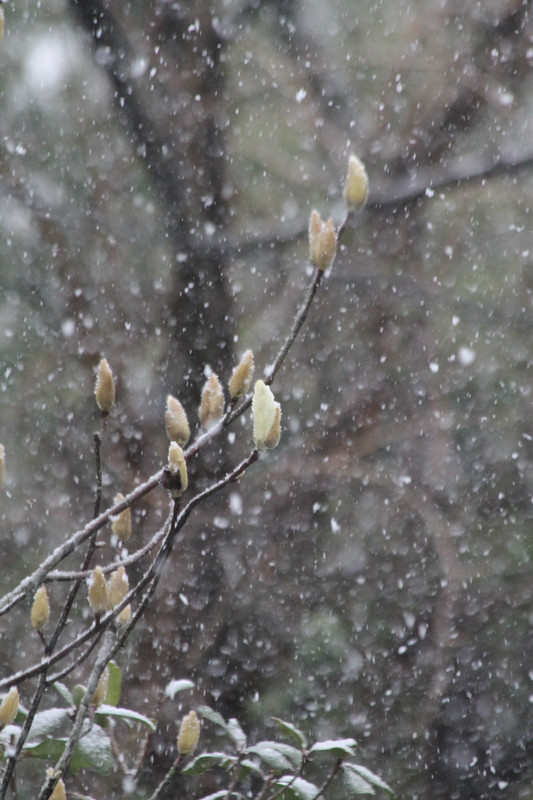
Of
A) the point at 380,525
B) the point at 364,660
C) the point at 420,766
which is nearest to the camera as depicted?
the point at 420,766

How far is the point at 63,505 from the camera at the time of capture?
1.86 metres

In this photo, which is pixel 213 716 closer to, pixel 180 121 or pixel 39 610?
pixel 39 610

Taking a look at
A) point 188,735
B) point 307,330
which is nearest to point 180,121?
point 307,330

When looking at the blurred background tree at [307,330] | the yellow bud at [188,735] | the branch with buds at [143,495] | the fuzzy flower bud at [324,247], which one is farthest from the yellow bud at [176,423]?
the blurred background tree at [307,330]

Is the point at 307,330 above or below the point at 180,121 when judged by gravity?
below

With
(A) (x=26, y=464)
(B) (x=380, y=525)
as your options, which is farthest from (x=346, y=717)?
(A) (x=26, y=464)

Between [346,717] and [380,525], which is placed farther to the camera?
[380,525]

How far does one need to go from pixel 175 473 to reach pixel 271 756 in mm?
414

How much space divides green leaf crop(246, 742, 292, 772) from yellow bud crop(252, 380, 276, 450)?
1.25ft

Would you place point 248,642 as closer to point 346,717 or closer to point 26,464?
point 346,717

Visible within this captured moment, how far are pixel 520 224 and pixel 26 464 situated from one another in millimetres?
1511

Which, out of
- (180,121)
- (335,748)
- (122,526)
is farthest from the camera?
(180,121)

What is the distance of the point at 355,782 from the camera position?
621mm

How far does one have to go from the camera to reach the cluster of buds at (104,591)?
38cm
